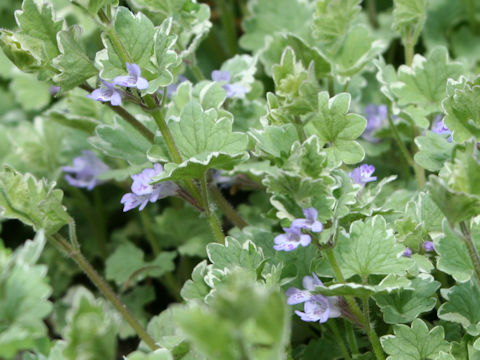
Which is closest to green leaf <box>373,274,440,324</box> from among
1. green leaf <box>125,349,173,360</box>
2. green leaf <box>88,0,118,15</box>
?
green leaf <box>125,349,173,360</box>

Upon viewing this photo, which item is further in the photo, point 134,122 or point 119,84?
point 134,122

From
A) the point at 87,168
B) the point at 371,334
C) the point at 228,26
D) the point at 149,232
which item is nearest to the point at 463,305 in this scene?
the point at 371,334

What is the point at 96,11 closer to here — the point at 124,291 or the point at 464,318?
the point at 464,318

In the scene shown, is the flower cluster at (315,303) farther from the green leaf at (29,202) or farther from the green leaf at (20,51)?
the green leaf at (20,51)

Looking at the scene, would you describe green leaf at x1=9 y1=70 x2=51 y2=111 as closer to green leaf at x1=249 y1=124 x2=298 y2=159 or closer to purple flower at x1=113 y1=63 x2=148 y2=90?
purple flower at x1=113 y1=63 x2=148 y2=90

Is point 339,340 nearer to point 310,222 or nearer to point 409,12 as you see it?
point 310,222

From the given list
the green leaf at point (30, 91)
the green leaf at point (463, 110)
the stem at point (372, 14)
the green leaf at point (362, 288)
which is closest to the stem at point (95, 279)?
the green leaf at point (362, 288)
